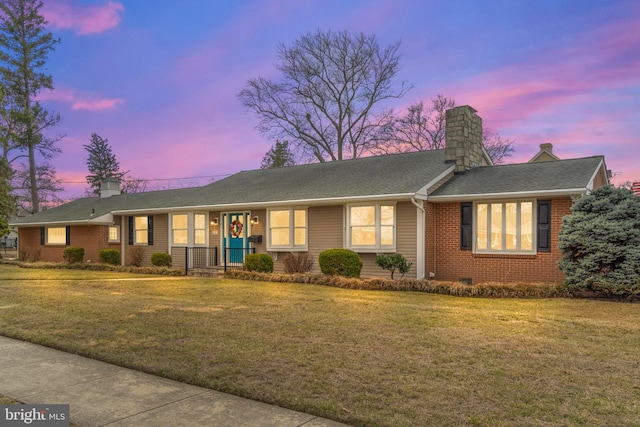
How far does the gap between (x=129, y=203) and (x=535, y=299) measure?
19.0 metres

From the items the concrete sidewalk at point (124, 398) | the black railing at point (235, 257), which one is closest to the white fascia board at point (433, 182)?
the black railing at point (235, 257)

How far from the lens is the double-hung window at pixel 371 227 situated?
13.0 meters

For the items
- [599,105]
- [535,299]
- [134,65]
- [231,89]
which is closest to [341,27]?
[231,89]

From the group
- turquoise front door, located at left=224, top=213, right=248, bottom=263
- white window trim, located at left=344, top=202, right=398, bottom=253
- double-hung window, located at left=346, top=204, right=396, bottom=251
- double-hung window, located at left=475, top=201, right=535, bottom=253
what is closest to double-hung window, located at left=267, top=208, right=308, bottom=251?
turquoise front door, located at left=224, top=213, right=248, bottom=263

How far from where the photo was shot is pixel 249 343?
5.63 meters

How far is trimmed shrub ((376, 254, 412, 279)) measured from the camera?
480 inches

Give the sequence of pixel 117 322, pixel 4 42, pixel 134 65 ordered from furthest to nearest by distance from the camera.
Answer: pixel 4 42 → pixel 134 65 → pixel 117 322

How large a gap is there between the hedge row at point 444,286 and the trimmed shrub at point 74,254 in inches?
487

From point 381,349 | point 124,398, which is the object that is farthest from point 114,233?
point 124,398

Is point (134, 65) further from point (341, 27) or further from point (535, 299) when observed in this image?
point (535, 299)

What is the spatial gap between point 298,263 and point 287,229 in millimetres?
1609

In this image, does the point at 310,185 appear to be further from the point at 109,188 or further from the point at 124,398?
the point at 109,188

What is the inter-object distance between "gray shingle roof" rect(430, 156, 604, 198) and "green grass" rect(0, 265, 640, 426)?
3294mm

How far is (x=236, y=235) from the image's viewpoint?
1650cm
